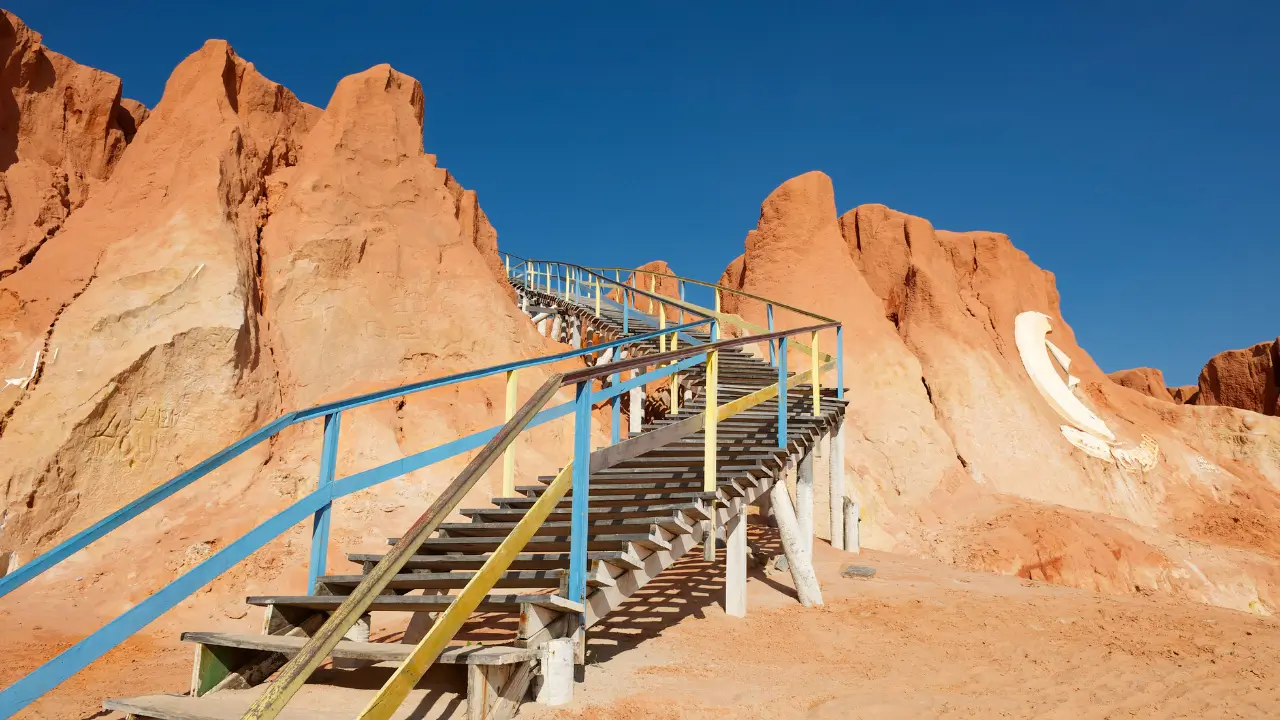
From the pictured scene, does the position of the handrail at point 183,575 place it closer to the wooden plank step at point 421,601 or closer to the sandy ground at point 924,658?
the wooden plank step at point 421,601

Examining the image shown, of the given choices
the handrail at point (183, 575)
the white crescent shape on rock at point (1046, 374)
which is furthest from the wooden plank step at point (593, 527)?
the white crescent shape on rock at point (1046, 374)

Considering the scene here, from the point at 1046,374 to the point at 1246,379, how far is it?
24175 millimetres

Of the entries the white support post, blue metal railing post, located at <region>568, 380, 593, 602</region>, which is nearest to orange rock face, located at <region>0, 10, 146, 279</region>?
the white support post

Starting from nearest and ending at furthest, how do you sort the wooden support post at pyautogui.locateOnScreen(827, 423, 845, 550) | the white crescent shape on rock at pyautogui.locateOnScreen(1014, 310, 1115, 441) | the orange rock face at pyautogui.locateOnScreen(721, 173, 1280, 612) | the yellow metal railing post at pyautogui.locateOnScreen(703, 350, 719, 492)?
the yellow metal railing post at pyautogui.locateOnScreen(703, 350, 719, 492) → the wooden support post at pyautogui.locateOnScreen(827, 423, 845, 550) → the orange rock face at pyautogui.locateOnScreen(721, 173, 1280, 612) → the white crescent shape on rock at pyautogui.locateOnScreen(1014, 310, 1115, 441)

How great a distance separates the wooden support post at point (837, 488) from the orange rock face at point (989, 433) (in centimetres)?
420

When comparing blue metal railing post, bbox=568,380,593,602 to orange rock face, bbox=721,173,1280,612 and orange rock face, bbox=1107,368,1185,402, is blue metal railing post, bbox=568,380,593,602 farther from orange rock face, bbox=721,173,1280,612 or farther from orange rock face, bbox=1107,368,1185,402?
orange rock face, bbox=1107,368,1185,402

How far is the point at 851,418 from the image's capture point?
2067 cm

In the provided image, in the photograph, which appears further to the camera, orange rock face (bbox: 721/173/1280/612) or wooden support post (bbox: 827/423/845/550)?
orange rock face (bbox: 721/173/1280/612)

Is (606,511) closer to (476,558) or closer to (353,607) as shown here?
(476,558)

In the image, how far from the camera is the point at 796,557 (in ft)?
28.1

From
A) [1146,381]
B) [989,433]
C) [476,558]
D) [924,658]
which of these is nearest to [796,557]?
[924,658]

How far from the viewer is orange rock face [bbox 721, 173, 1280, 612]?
56.2 feet

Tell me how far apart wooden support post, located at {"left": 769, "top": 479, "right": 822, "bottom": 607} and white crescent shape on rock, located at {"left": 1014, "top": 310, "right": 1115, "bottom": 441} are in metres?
18.9

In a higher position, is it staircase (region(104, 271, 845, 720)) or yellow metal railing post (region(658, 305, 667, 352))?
yellow metal railing post (region(658, 305, 667, 352))
